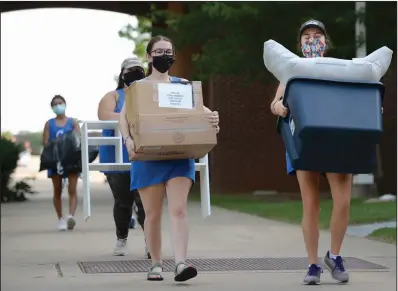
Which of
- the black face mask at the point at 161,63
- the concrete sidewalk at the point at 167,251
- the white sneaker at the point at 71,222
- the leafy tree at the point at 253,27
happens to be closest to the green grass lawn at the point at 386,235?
the concrete sidewalk at the point at 167,251

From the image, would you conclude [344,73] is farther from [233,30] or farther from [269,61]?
[233,30]

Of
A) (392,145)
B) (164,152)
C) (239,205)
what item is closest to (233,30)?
(239,205)

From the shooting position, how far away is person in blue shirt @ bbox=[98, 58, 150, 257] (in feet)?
29.1

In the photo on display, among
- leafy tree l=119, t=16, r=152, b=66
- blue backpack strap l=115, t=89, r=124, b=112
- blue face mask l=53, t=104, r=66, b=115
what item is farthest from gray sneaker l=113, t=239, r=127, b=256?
leafy tree l=119, t=16, r=152, b=66

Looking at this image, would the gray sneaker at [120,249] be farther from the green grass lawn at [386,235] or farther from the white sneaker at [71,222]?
the white sneaker at [71,222]

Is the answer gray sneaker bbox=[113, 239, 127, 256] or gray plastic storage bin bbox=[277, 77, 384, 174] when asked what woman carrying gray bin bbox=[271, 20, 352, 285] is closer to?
gray plastic storage bin bbox=[277, 77, 384, 174]

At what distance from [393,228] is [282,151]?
12928 millimetres

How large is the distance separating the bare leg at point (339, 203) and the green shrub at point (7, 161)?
47.1 ft

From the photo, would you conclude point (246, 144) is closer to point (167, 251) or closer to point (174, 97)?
point (167, 251)

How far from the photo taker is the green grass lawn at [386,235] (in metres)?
10.7

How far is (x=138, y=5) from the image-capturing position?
31750 millimetres

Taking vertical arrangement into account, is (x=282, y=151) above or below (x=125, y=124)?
below

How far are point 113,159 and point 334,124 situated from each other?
3.13 meters

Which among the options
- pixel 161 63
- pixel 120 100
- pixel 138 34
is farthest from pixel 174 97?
pixel 138 34
